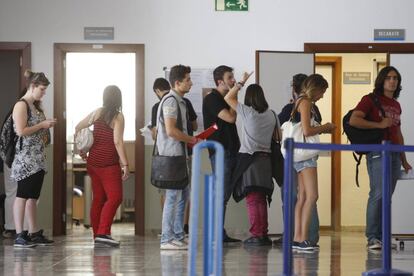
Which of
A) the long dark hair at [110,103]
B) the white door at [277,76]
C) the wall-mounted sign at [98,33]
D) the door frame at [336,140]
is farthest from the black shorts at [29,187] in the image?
the door frame at [336,140]

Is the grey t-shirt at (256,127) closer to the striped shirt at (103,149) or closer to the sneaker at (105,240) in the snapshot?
the striped shirt at (103,149)

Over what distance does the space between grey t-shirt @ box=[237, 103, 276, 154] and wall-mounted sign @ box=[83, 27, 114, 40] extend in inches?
91.2

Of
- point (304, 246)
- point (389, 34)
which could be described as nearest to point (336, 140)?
point (389, 34)

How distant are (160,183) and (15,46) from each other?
3209 mm

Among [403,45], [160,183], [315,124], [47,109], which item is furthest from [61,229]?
[403,45]

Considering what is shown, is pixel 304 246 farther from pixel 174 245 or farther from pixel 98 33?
pixel 98 33

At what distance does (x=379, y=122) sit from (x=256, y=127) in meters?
1.12

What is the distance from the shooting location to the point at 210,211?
4.48 metres

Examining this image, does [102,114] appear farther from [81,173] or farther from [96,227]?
[81,173]

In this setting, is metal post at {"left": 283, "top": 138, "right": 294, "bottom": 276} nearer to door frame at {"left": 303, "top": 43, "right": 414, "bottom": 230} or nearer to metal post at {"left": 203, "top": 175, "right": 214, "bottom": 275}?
metal post at {"left": 203, "top": 175, "right": 214, "bottom": 275}

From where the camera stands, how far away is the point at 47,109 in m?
10.1

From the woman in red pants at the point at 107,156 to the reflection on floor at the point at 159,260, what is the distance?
359mm

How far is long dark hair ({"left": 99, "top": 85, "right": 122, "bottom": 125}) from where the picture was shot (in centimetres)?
803

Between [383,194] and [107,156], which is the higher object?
[107,156]
